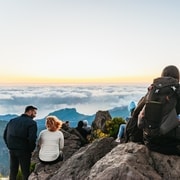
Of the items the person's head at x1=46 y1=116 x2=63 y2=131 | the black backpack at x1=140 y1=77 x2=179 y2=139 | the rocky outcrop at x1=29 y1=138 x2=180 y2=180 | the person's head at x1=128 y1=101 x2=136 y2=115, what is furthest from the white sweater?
the black backpack at x1=140 y1=77 x2=179 y2=139

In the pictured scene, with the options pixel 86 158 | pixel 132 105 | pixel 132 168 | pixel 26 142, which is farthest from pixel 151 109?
pixel 26 142

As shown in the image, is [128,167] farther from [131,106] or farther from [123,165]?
[131,106]

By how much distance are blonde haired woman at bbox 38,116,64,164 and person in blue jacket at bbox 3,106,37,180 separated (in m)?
0.36

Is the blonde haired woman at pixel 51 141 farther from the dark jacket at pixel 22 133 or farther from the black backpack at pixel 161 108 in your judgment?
the black backpack at pixel 161 108

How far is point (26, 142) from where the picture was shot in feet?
36.4

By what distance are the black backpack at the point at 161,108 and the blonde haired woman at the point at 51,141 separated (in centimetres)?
325

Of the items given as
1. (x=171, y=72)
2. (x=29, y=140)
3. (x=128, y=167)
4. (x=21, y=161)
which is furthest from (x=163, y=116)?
(x=21, y=161)

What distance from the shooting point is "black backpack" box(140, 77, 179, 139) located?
7898 mm

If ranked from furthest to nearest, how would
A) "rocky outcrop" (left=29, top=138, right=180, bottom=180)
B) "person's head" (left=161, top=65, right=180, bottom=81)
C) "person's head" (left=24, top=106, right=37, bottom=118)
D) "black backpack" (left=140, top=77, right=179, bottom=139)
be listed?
"person's head" (left=24, top=106, right=37, bottom=118)
"person's head" (left=161, top=65, right=180, bottom=81)
"black backpack" (left=140, top=77, right=179, bottom=139)
"rocky outcrop" (left=29, top=138, right=180, bottom=180)

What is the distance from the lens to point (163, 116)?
7.91 metres

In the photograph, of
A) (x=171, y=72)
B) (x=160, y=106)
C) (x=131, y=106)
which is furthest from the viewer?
(x=131, y=106)

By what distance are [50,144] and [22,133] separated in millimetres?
883

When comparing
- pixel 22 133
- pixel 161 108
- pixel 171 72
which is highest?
pixel 171 72

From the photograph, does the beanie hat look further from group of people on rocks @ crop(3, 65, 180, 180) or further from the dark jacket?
the dark jacket
